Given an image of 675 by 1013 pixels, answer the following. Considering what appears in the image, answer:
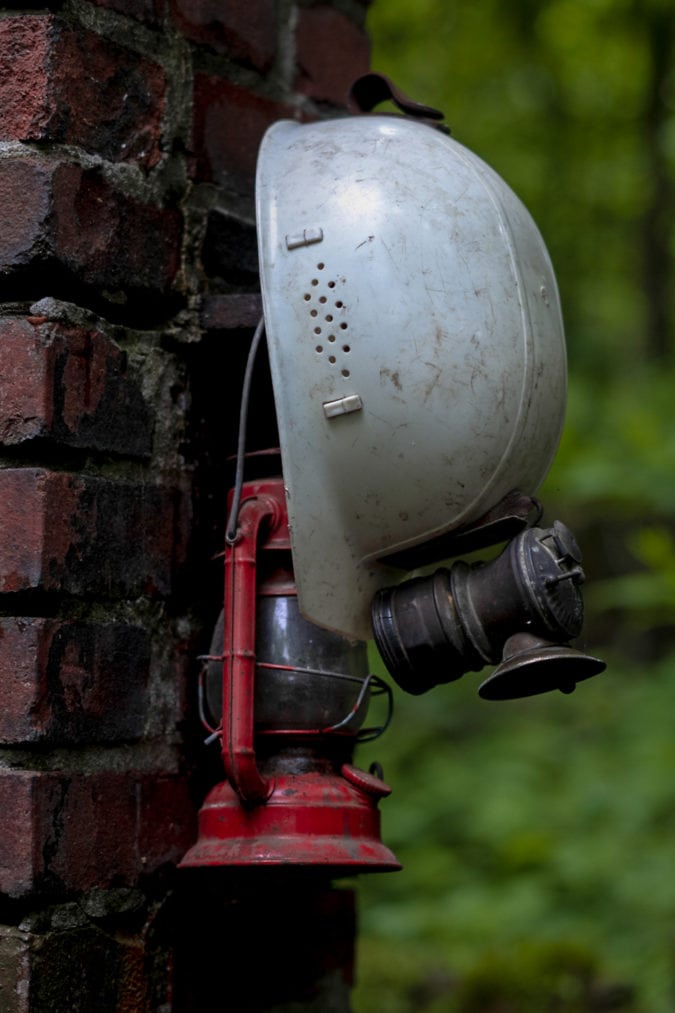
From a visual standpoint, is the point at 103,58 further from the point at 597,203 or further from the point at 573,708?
the point at 597,203

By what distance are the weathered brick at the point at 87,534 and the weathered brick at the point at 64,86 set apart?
1.09 ft

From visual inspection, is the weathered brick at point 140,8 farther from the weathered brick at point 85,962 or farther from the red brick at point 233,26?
the weathered brick at point 85,962

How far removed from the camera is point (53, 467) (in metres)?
1.24

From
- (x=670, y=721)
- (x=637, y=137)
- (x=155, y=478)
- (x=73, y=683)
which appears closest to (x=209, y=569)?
(x=155, y=478)

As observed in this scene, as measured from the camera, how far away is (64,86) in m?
1.24

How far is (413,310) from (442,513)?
0.64 ft

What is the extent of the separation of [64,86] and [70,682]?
0.57 m

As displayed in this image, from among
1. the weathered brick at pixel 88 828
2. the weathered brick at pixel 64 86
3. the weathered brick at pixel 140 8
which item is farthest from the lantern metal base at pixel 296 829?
the weathered brick at pixel 140 8

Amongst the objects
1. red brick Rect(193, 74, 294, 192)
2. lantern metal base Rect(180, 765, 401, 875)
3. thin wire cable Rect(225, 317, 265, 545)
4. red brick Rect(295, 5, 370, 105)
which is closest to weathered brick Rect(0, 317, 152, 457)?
thin wire cable Rect(225, 317, 265, 545)

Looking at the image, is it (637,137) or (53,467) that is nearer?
(53,467)

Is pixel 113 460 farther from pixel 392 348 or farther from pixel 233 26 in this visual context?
pixel 233 26

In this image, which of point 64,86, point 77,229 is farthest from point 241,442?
point 64,86

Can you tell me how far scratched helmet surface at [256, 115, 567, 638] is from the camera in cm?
120

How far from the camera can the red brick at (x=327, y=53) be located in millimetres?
1581
